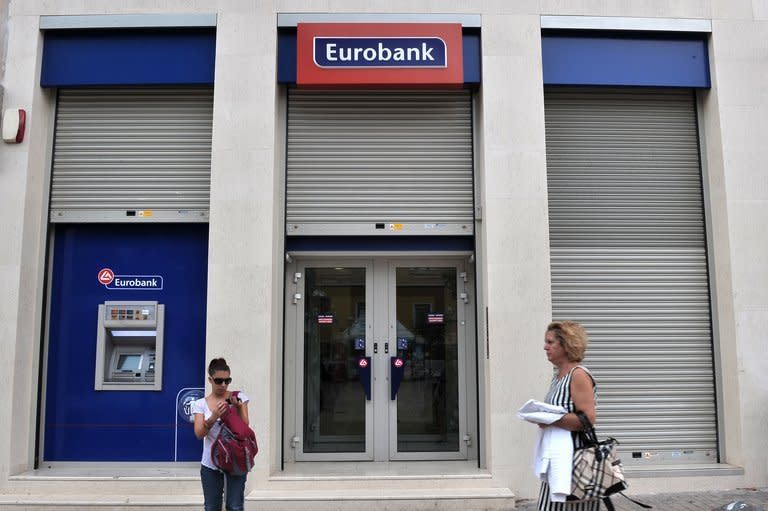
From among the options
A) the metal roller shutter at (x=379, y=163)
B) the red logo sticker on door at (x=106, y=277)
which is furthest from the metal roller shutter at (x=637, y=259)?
the red logo sticker on door at (x=106, y=277)

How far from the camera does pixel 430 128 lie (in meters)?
7.14

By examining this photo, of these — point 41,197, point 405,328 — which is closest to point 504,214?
point 405,328

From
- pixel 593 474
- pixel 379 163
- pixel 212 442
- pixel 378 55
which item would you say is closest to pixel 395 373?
pixel 379 163

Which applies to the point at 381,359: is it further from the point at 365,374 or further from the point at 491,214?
the point at 491,214

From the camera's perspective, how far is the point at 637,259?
23.3ft

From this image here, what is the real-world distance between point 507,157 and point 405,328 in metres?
2.19

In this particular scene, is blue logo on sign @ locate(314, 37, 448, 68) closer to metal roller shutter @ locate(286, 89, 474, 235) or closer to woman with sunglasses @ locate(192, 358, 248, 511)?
metal roller shutter @ locate(286, 89, 474, 235)

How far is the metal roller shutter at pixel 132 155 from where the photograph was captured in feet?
22.9

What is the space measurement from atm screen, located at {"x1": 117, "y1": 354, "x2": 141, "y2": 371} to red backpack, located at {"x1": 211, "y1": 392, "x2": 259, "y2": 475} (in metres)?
3.12

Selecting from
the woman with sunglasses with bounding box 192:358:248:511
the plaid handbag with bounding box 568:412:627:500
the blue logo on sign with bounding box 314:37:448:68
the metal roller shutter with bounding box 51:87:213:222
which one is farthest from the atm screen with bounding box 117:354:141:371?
the plaid handbag with bounding box 568:412:627:500

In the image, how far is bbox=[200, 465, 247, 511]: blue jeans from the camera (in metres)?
4.27

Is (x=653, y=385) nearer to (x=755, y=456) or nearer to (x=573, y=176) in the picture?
(x=755, y=456)

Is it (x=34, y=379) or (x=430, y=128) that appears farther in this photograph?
(x=430, y=128)

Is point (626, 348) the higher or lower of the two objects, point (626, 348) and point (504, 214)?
the lower
